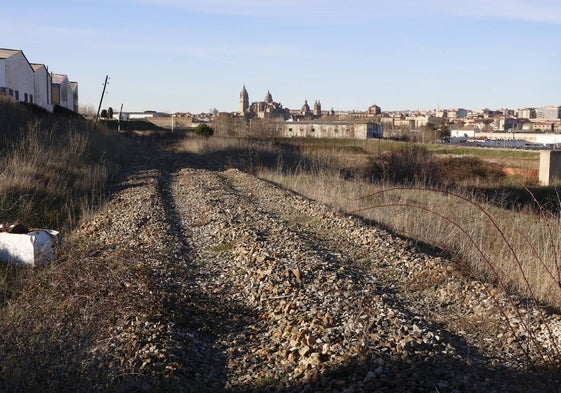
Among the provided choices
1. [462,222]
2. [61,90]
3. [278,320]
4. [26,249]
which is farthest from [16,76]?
[278,320]

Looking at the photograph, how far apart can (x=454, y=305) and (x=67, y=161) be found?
16.9 metres

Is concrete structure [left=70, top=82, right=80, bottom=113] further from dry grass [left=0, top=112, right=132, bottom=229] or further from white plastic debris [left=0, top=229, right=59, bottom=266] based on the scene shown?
white plastic debris [left=0, top=229, right=59, bottom=266]

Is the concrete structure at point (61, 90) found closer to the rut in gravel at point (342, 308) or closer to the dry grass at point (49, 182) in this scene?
the dry grass at point (49, 182)

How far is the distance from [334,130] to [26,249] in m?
94.5

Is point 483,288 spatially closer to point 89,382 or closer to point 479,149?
point 89,382

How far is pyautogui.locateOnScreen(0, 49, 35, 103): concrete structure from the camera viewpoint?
50000 mm

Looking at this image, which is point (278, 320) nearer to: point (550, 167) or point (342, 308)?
point (342, 308)

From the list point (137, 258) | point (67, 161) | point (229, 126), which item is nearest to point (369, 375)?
point (137, 258)

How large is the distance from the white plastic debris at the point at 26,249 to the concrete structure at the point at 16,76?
4131cm

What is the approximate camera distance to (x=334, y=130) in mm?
102688

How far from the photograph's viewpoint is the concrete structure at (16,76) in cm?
5000

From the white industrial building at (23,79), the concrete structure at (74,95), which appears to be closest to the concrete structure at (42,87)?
the white industrial building at (23,79)

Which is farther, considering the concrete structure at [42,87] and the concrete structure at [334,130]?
the concrete structure at [334,130]

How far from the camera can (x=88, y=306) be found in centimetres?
657
